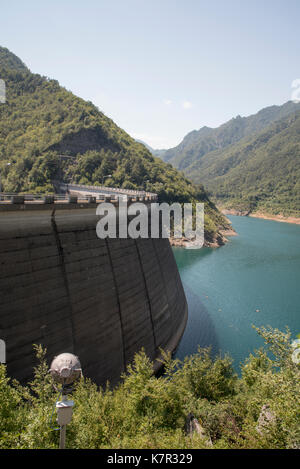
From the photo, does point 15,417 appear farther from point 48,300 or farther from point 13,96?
point 13,96

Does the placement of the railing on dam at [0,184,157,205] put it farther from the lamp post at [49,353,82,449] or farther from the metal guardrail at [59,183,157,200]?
the metal guardrail at [59,183,157,200]

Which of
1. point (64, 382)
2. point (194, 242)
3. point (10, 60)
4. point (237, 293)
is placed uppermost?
point (10, 60)

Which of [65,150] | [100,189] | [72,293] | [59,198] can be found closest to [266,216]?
[65,150]

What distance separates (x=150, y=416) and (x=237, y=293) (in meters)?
30.8

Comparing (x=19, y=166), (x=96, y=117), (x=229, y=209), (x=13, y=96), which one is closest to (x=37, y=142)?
(x=19, y=166)

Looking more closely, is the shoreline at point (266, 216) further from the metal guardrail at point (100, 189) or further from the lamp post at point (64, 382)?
the lamp post at point (64, 382)

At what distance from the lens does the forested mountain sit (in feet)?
206

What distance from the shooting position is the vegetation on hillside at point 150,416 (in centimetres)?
684

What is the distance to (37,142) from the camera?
71062mm

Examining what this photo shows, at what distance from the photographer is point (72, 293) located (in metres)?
13.2

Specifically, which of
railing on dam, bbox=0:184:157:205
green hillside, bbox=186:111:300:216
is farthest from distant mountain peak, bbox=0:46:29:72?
railing on dam, bbox=0:184:157:205

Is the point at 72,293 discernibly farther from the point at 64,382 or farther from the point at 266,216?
the point at 266,216


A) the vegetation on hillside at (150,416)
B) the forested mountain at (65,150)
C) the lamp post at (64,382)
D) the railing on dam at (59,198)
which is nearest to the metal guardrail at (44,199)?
the railing on dam at (59,198)

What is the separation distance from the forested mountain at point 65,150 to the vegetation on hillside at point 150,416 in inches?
2056
